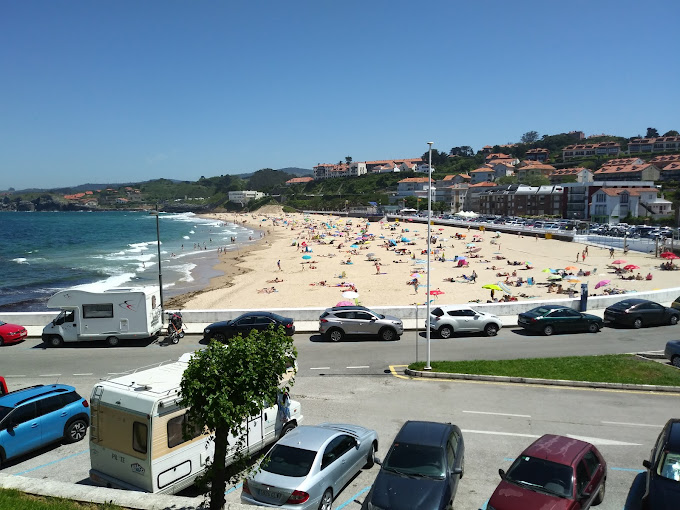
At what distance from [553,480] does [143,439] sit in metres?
6.54

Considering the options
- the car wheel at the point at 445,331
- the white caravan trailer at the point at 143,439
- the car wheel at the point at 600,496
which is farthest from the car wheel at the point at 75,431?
the car wheel at the point at 445,331

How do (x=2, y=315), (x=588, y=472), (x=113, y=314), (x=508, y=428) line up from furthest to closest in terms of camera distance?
1. (x=2, y=315)
2. (x=113, y=314)
3. (x=508, y=428)
4. (x=588, y=472)

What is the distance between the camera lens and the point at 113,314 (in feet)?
65.0

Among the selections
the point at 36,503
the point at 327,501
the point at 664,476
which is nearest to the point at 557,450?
the point at 664,476

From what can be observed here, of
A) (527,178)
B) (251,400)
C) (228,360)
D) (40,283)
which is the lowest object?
(40,283)

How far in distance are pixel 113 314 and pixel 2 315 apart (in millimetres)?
7912

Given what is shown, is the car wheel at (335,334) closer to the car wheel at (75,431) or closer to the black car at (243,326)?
the black car at (243,326)

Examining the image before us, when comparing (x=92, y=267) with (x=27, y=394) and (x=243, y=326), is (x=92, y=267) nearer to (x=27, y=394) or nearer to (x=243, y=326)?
(x=243, y=326)

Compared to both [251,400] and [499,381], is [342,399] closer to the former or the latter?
[499,381]

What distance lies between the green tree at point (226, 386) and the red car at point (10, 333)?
18434 mm

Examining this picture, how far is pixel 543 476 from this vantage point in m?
7.69

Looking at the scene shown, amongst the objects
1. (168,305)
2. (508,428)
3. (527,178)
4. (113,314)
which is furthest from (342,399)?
(527,178)

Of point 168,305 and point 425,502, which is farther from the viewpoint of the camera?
point 168,305

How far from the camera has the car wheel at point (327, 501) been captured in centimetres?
796
